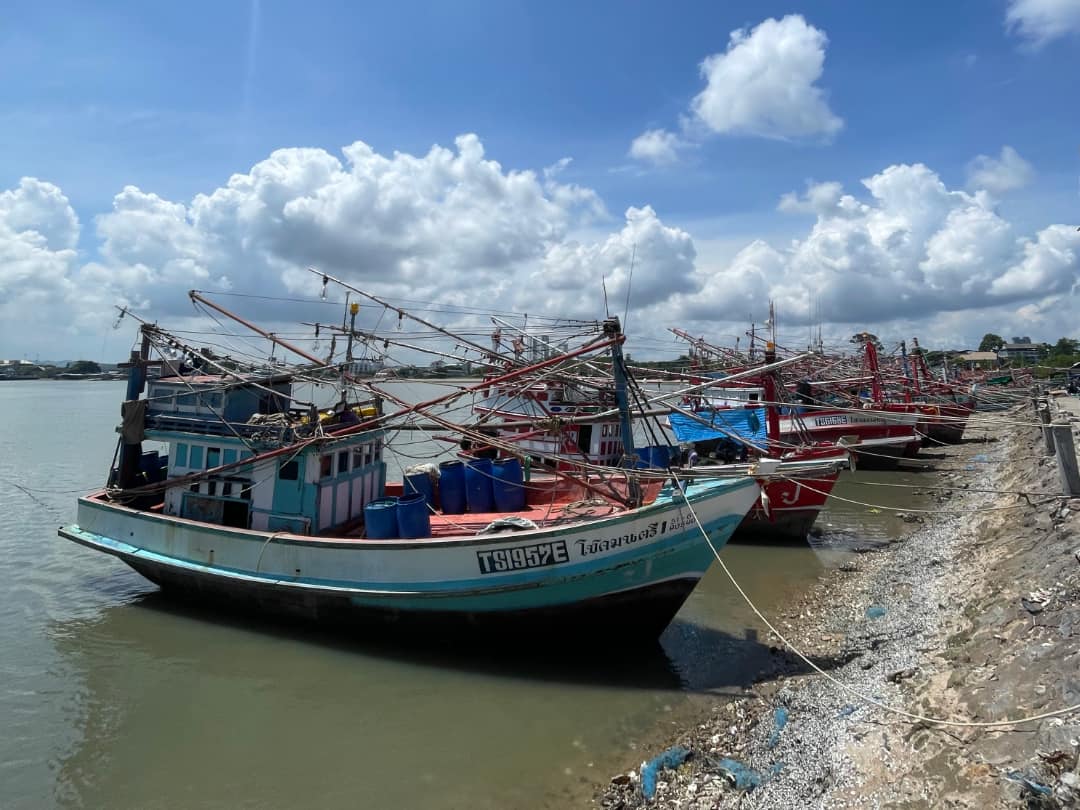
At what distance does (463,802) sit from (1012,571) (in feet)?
29.5

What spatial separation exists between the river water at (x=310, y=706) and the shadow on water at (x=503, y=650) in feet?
0.12

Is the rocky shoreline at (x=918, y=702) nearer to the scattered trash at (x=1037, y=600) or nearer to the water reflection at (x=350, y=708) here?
the scattered trash at (x=1037, y=600)

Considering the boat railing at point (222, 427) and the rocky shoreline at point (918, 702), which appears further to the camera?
the boat railing at point (222, 427)

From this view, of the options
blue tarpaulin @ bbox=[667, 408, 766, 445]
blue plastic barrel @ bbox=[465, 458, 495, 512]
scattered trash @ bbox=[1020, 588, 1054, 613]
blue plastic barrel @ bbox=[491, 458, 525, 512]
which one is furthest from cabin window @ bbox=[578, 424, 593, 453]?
scattered trash @ bbox=[1020, 588, 1054, 613]

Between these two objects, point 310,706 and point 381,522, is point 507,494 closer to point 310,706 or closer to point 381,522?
point 381,522

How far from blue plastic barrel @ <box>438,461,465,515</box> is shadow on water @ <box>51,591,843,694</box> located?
10.9 ft

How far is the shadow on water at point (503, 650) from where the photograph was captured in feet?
33.2

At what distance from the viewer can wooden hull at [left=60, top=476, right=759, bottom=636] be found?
10.2 m

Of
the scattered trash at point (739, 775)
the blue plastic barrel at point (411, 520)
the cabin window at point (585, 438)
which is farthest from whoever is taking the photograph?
the cabin window at point (585, 438)

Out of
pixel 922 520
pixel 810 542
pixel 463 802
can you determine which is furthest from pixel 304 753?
pixel 922 520

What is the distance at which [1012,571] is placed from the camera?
1027 centimetres

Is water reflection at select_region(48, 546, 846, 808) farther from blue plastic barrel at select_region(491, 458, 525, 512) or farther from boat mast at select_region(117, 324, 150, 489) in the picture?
blue plastic barrel at select_region(491, 458, 525, 512)

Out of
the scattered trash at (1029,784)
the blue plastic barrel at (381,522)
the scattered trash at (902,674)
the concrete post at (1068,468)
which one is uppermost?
the concrete post at (1068,468)

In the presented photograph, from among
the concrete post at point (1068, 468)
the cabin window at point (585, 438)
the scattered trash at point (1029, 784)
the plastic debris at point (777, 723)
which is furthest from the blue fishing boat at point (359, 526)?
the cabin window at point (585, 438)
